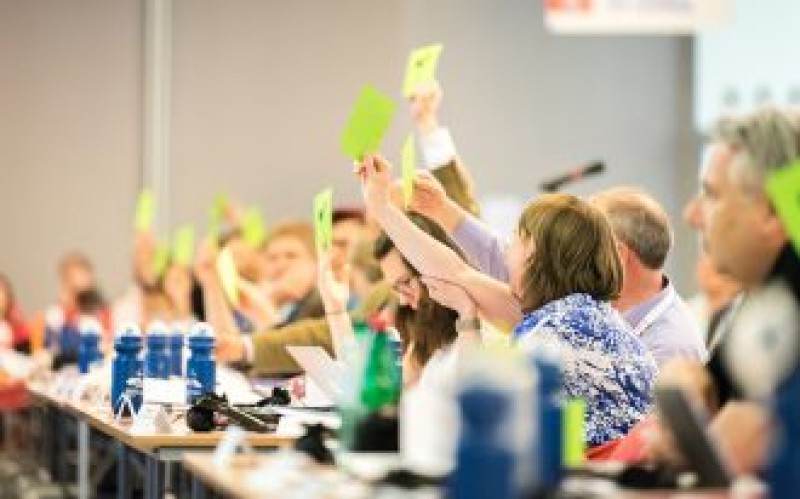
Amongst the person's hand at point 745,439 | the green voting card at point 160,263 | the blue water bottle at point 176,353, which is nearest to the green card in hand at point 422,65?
the blue water bottle at point 176,353

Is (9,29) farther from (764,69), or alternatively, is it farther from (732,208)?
(732,208)

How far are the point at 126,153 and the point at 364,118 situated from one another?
8026mm

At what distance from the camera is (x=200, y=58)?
12555 mm

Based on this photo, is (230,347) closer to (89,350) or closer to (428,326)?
(89,350)

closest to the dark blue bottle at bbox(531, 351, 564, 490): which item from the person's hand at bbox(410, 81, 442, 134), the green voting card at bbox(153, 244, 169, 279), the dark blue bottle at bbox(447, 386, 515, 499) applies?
the dark blue bottle at bbox(447, 386, 515, 499)

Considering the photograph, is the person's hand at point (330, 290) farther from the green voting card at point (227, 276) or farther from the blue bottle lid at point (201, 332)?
the green voting card at point (227, 276)

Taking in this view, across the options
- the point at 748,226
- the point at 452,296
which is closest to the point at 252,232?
the point at 452,296

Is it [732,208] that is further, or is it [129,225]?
[129,225]

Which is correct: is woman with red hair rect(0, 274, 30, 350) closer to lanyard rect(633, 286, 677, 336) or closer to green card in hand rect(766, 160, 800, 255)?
lanyard rect(633, 286, 677, 336)

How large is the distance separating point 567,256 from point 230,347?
113 inches

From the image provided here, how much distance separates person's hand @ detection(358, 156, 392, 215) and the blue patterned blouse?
759mm

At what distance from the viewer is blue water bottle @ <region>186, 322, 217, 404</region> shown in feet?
19.0

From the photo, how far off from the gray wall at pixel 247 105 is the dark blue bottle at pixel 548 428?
929 centimetres

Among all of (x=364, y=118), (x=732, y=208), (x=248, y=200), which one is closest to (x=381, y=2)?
(x=248, y=200)
